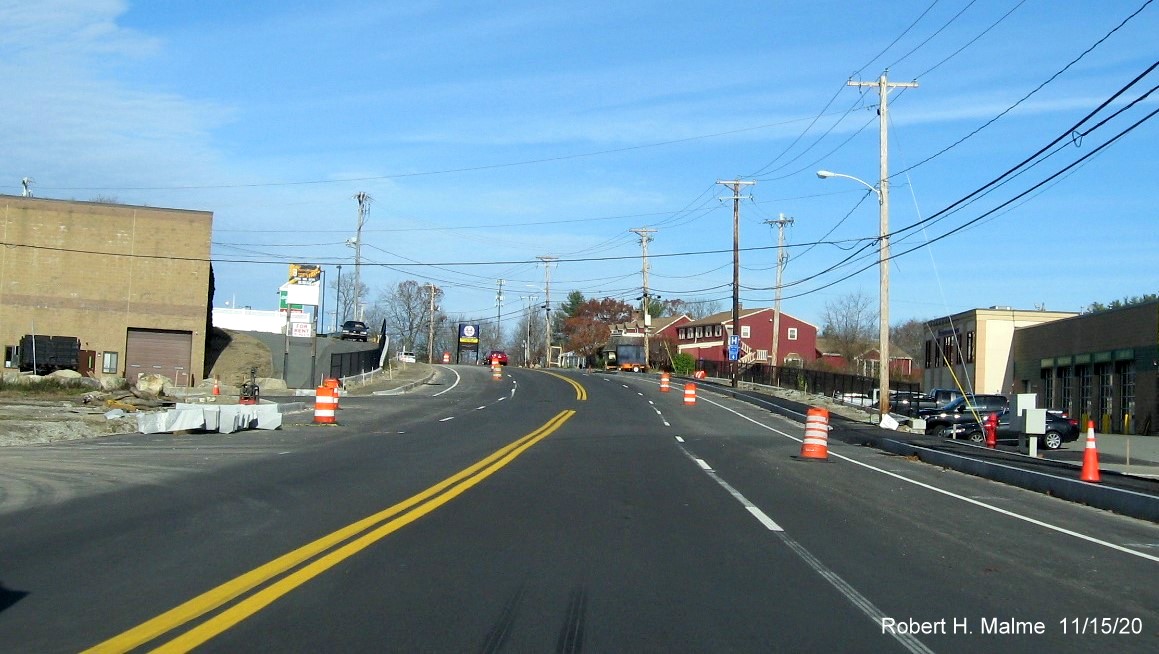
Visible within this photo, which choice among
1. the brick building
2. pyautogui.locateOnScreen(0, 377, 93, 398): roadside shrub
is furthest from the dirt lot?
the brick building

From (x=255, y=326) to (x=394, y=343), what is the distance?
5365 cm

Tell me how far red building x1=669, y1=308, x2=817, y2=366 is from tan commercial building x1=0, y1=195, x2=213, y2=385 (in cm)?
6426

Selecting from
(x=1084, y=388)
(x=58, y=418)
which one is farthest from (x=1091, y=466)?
(x=1084, y=388)

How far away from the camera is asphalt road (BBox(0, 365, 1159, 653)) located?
6.75 meters

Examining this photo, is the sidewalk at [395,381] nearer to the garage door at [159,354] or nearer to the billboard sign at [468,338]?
the garage door at [159,354]

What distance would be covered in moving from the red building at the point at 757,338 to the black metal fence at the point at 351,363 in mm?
49580

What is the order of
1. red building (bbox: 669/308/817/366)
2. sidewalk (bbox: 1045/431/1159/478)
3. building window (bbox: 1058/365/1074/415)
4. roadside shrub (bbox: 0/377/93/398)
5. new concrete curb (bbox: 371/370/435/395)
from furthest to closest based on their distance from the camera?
red building (bbox: 669/308/817/366), new concrete curb (bbox: 371/370/435/395), building window (bbox: 1058/365/1074/415), roadside shrub (bbox: 0/377/93/398), sidewalk (bbox: 1045/431/1159/478)

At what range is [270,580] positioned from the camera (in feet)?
26.1

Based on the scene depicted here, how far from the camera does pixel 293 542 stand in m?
9.66

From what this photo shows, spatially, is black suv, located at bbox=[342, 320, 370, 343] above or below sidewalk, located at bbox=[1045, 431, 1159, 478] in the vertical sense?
above

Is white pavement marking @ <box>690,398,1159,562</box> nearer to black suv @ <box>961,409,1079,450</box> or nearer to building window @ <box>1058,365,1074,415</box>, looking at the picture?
black suv @ <box>961,409,1079,450</box>

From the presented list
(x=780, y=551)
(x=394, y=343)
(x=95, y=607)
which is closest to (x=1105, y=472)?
(x=780, y=551)

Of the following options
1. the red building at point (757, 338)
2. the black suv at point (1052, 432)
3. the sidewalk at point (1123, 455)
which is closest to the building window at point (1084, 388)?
the sidewalk at point (1123, 455)

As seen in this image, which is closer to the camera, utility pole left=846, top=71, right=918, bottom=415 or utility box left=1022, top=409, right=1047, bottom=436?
utility box left=1022, top=409, right=1047, bottom=436
